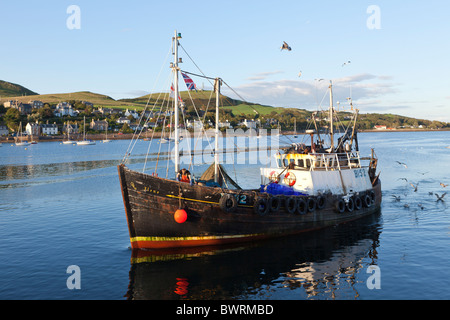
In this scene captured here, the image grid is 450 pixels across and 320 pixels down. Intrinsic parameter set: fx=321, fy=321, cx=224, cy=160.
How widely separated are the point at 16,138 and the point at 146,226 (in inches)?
6030

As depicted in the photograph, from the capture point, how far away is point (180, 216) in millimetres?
16641

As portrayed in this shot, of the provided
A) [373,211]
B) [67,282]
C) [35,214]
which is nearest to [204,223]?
[67,282]

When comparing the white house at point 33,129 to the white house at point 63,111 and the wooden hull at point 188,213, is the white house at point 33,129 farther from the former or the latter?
the wooden hull at point 188,213

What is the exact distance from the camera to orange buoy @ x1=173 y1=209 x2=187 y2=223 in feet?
54.6

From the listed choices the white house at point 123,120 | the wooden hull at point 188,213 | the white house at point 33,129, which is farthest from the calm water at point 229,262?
the white house at point 123,120

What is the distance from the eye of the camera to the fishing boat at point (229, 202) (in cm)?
1712

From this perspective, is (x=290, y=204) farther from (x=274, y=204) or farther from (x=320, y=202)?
(x=320, y=202)

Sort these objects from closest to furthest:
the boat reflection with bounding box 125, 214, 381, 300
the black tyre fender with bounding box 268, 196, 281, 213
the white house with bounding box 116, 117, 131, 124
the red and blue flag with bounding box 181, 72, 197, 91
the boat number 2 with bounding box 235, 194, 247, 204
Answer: the boat reflection with bounding box 125, 214, 381, 300, the boat number 2 with bounding box 235, 194, 247, 204, the red and blue flag with bounding box 181, 72, 197, 91, the black tyre fender with bounding box 268, 196, 281, 213, the white house with bounding box 116, 117, 131, 124

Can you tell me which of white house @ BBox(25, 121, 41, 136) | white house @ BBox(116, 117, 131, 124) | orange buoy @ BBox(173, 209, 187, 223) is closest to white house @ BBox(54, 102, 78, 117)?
white house @ BBox(116, 117, 131, 124)

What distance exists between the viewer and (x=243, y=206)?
1823 centimetres

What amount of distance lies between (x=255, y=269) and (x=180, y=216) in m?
4.62

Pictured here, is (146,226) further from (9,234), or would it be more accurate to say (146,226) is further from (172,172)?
(172,172)

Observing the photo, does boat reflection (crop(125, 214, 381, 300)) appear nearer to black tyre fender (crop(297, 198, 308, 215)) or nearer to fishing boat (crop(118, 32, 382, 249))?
fishing boat (crop(118, 32, 382, 249))

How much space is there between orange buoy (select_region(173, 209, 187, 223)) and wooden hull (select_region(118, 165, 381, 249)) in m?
0.44
